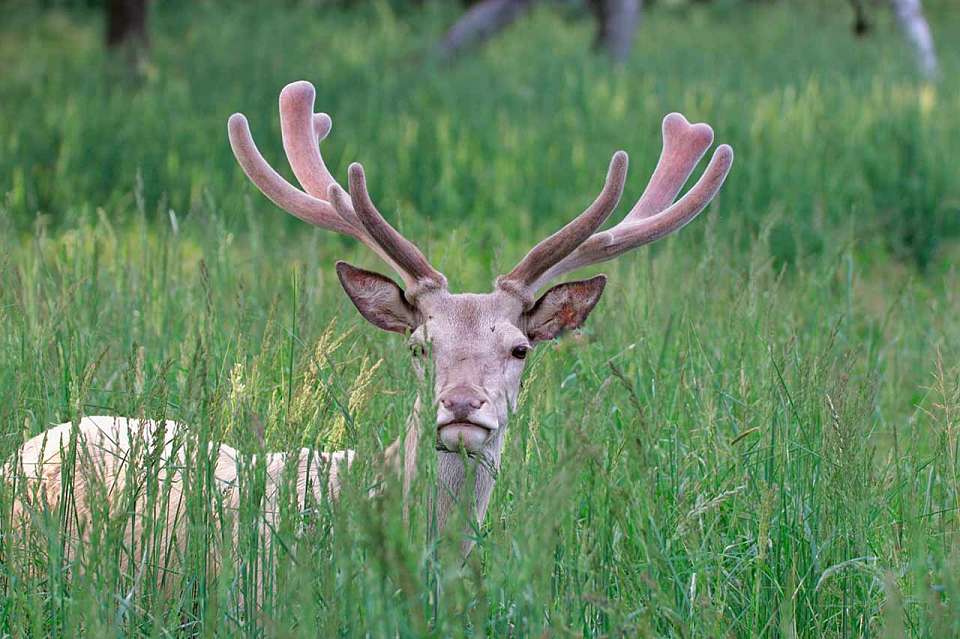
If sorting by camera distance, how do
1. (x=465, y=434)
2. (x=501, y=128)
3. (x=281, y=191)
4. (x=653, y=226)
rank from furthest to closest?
(x=501, y=128), (x=281, y=191), (x=653, y=226), (x=465, y=434)

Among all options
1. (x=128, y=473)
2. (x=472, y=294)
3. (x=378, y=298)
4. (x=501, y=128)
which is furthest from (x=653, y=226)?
(x=501, y=128)

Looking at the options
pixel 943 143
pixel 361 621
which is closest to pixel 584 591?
pixel 361 621

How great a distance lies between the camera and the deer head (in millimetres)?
2799

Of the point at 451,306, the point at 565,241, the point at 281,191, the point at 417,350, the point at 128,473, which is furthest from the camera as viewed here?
the point at 281,191

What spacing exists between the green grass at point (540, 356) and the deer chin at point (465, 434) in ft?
0.52

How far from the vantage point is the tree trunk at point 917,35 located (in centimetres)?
1154

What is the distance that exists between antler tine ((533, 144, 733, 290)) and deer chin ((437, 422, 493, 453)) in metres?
0.74

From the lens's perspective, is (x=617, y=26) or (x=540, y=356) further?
(x=617, y=26)

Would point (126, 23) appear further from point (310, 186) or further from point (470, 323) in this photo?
point (470, 323)

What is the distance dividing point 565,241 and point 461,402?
0.61m

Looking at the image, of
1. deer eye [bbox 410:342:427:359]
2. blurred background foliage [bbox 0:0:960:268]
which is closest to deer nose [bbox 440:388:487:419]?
deer eye [bbox 410:342:427:359]

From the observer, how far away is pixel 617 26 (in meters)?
12.8

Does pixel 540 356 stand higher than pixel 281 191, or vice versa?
pixel 281 191

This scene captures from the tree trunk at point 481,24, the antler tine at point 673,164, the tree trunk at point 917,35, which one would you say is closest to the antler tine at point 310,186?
the antler tine at point 673,164
